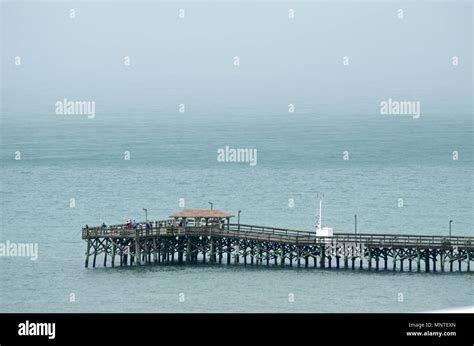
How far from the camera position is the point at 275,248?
9956cm

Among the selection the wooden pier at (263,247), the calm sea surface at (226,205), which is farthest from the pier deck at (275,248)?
the calm sea surface at (226,205)

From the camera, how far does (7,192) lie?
144m

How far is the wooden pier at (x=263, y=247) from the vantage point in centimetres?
9650

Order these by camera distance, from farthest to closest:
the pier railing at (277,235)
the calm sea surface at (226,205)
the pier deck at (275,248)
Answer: the pier deck at (275,248), the pier railing at (277,235), the calm sea surface at (226,205)

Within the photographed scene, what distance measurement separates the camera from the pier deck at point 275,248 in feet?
316

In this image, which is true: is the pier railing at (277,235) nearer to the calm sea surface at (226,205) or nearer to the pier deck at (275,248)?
the pier deck at (275,248)

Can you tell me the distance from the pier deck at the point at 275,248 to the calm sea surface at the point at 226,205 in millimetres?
1367

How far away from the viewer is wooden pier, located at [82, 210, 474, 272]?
96.5 metres

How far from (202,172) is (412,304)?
73901 mm

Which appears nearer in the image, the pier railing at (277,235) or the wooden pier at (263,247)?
the pier railing at (277,235)

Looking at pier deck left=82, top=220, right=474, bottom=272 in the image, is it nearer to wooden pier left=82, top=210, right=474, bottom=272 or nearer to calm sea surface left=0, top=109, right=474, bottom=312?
wooden pier left=82, top=210, right=474, bottom=272

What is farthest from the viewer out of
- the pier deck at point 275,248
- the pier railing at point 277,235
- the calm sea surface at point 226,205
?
the pier deck at point 275,248
